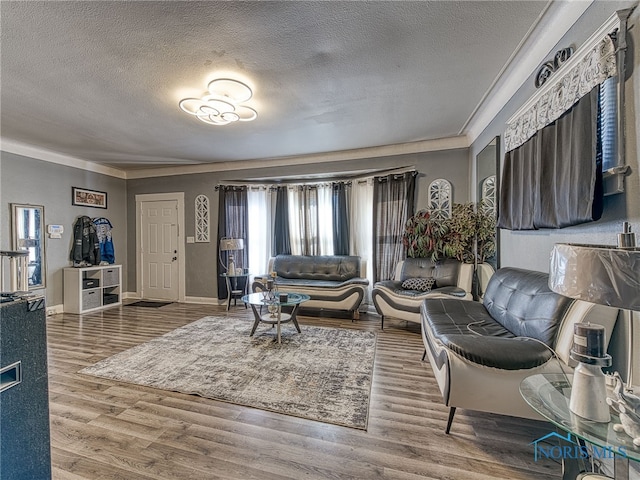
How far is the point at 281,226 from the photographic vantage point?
5.24m

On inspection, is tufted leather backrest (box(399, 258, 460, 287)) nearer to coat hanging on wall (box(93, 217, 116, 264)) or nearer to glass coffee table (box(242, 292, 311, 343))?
glass coffee table (box(242, 292, 311, 343))

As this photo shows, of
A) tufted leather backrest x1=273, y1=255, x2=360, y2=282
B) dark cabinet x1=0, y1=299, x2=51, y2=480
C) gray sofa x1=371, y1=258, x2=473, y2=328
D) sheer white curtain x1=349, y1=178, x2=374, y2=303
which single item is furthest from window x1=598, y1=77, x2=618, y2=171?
tufted leather backrest x1=273, y1=255, x2=360, y2=282

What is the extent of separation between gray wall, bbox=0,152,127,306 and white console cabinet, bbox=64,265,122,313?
19 cm

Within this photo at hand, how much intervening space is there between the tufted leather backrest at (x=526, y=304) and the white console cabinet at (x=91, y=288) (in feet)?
18.9

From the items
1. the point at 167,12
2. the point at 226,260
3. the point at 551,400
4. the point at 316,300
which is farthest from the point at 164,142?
the point at 551,400

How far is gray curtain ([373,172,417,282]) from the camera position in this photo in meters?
4.40

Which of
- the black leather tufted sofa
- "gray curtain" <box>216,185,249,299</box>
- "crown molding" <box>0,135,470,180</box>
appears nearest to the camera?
the black leather tufted sofa

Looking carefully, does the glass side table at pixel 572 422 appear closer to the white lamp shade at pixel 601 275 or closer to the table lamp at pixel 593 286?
the table lamp at pixel 593 286

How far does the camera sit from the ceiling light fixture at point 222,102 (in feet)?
8.28

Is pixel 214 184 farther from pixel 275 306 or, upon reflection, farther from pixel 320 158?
pixel 275 306

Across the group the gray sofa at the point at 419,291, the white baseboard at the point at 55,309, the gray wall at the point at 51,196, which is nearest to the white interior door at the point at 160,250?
the gray wall at the point at 51,196

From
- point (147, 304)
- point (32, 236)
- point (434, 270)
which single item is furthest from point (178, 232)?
point (434, 270)

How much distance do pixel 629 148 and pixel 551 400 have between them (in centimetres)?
119

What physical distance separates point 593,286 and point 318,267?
4080mm
